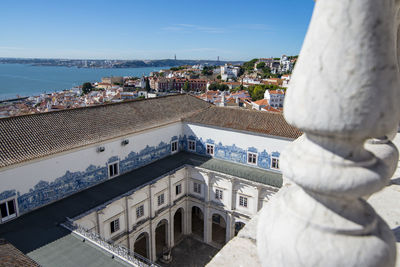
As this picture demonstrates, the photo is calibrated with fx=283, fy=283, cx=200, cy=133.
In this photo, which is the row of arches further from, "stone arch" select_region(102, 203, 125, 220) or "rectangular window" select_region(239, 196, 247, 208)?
"stone arch" select_region(102, 203, 125, 220)

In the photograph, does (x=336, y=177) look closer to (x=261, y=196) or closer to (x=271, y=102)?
(x=261, y=196)

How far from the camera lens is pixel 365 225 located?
3.36ft

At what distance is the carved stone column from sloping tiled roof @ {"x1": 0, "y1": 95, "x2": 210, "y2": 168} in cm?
1346

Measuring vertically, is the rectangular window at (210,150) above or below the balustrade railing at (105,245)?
above

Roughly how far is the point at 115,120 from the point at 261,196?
1013cm

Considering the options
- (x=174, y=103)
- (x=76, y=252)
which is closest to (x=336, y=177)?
(x=76, y=252)

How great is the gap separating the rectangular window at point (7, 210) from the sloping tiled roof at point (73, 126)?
68.8 inches

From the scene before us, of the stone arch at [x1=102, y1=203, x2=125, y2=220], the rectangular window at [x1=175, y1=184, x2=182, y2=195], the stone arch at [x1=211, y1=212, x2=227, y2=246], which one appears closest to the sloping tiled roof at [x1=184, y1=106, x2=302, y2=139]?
the rectangular window at [x1=175, y1=184, x2=182, y2=195]

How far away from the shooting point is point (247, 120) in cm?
1939

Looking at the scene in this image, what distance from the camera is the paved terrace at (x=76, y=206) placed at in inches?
421

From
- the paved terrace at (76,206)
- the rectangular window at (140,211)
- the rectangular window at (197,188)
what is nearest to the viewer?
the paved terrace at (76,206)

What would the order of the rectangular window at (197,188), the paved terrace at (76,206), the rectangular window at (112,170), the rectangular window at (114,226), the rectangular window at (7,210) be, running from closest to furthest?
the paved terrace at (76,206) < the rectangular window at (7,210) < the rectangular window at (114,226) < the rectangular window at (112,170) < the rectangular window at (197,188)

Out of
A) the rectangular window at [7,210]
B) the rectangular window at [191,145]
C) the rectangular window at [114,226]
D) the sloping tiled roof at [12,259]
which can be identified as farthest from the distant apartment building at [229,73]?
the sloping tiled roof at [12,259]

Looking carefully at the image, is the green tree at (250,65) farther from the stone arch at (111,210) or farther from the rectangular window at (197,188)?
the stone arch at (111,210)
